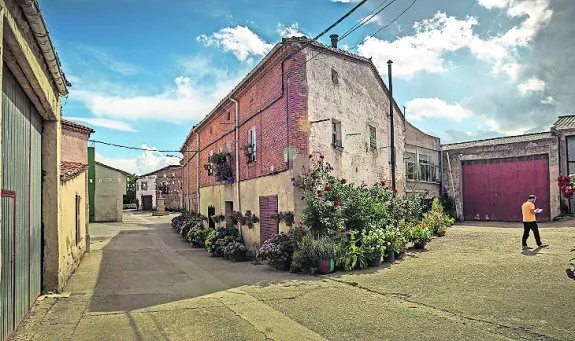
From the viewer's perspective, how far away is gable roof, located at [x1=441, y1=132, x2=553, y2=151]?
20.1 metres

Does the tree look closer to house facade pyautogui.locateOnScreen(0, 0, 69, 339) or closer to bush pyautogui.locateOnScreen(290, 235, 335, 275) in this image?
bush pyautogui.locateOnScreen(290, 235, 335, 275)

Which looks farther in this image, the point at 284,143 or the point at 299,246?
the point at 284,143

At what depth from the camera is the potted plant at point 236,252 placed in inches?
544

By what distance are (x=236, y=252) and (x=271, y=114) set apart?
15.1ft

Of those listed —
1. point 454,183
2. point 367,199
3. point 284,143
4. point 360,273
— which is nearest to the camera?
point 360,273

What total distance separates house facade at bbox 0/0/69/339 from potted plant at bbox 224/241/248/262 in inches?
250

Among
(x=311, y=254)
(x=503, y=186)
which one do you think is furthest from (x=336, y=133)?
(x=503, y=186)

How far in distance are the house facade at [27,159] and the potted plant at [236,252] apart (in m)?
6.35

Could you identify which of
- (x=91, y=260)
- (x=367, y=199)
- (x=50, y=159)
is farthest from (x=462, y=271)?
(x=91, y=260)

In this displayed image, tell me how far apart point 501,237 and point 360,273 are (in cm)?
637

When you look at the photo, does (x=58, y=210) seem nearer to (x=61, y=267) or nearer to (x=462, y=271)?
(x=61, y=267)

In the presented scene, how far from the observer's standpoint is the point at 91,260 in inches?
527

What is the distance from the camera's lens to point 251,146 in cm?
1480

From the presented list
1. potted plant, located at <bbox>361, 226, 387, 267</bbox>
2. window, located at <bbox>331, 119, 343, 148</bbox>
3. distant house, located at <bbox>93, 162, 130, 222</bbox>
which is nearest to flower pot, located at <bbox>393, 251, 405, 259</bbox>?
potted plant, located at <bbox>361, 226, 387, 267</bbox>
